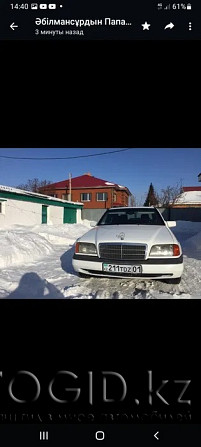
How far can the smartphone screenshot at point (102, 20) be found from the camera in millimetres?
1150

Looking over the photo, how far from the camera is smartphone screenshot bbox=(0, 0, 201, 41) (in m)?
1.15

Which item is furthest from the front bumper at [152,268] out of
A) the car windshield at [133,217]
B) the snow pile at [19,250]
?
the snow pile at [19,250]

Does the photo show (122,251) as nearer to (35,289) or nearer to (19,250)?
(35,289)

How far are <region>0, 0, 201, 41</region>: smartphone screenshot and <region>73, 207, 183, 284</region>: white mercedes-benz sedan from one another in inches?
72.3

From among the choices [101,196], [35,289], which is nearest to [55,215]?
[101,196]

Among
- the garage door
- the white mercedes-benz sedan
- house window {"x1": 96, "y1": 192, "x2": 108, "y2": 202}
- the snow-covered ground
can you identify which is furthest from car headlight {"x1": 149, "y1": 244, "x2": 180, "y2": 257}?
the garage door

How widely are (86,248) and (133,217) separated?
43.6 inches

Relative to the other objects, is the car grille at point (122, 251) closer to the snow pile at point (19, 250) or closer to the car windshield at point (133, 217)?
the car windshield at point (133, 217)

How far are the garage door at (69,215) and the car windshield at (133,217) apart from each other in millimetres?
9644
